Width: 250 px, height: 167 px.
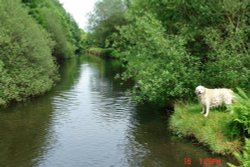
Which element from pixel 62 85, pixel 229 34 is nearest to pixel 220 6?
pixel 229 34

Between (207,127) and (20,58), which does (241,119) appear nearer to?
(207,127)

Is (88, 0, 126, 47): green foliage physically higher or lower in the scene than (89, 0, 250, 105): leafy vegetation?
higher

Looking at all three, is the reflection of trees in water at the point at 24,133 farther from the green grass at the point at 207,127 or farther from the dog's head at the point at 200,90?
the dog's head at the point at 200,90

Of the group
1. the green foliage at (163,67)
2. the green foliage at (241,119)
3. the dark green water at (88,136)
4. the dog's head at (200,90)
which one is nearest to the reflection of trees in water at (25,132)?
the dark green water at (88,136)

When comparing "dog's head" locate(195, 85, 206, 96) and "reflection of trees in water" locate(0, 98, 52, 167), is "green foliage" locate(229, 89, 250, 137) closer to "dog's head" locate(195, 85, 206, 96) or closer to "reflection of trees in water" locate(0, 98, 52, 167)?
"dog's head" locate(195, 85, 206, 96)

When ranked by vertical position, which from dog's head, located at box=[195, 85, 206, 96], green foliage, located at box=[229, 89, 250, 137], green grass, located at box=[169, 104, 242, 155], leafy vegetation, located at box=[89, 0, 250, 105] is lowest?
green grass, located at box=[169, 104, 242, 155]

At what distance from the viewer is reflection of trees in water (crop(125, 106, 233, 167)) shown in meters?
17.2

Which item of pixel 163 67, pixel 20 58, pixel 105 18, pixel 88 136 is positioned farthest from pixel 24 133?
pixel 105 18

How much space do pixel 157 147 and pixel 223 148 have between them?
3281mm

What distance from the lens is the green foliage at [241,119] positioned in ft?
55.6

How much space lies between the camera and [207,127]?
60.3 ft

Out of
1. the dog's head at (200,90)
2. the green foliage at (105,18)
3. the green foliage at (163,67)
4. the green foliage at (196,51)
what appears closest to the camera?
the dog's head at (200,90)

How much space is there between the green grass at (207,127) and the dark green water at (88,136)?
491 mm
